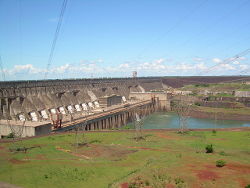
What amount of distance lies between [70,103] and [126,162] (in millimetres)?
39308

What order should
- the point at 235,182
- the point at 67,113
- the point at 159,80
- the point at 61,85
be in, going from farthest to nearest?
the point at 159,80, the point at 61,85, the point at 67,113, the point at 235,182

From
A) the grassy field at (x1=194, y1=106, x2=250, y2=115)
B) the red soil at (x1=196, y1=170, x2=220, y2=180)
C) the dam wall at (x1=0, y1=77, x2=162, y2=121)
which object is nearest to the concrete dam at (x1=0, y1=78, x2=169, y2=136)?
the dam wall at (x1=0, y1=77, x2=162, y2=121)

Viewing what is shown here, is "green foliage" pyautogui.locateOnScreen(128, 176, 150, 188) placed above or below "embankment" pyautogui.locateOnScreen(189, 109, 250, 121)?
above

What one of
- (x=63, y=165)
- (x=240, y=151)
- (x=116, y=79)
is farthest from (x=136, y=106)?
(x=63, y=165)

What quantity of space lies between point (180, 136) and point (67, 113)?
28451mm

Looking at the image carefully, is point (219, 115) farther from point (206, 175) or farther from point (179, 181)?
point (179, 181)

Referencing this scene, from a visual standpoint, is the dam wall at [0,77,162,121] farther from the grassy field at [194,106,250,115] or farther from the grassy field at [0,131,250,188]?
the grassy field at [194,106,250,115]

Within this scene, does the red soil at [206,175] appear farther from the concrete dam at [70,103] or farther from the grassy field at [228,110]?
the grassy field at [228,110]

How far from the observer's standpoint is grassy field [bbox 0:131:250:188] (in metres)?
19.2

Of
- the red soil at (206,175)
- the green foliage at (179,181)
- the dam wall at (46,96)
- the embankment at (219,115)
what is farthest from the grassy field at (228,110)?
the green foliage at (179,181)

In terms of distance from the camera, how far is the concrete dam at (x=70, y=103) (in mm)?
45469

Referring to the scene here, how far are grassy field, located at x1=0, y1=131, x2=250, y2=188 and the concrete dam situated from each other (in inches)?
393

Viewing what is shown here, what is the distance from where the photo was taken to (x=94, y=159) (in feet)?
80.9

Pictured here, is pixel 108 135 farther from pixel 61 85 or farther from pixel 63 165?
pixel 61 85
